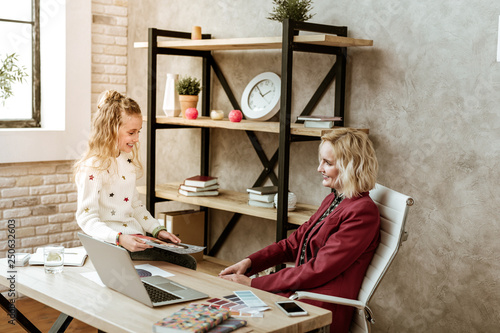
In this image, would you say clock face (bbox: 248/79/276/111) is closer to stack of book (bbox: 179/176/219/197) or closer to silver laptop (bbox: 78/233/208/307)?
stack of book (bbox: 179/176/219/197)

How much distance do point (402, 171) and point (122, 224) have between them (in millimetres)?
1475

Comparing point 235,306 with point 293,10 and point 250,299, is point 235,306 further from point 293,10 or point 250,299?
point 293,10

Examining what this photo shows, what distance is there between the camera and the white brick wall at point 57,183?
4.33 meters

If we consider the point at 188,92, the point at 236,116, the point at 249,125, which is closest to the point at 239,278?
the point at 249,125

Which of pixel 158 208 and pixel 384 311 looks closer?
pixel 384 311

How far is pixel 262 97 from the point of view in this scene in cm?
393

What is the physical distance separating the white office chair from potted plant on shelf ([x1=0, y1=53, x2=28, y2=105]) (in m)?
2.93

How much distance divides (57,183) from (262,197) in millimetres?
1706

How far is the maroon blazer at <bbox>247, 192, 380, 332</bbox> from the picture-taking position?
8.20 feet

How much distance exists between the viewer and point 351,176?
259 cm

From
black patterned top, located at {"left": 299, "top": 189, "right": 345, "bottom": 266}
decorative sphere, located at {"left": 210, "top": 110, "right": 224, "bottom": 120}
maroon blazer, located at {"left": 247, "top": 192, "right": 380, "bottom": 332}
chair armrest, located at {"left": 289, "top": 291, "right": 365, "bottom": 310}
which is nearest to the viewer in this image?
chair armrest, located at {"left": 289, "top": 291, "right": 365, "bottom": 310}

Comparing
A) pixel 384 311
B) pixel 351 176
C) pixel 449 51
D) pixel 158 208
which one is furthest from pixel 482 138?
pixel 158 208

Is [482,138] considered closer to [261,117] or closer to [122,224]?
[261,117]

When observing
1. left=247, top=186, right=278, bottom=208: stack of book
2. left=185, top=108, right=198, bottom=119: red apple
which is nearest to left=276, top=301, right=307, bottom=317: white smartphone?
left=247, top=186, right=278, bottom=208: stack of book
